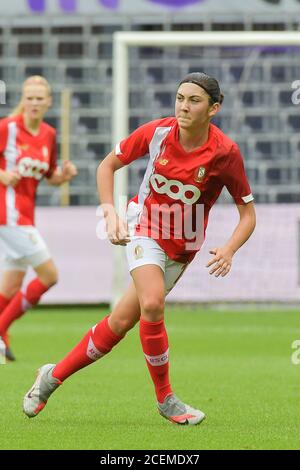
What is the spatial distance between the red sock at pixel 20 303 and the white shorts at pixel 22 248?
0.20m

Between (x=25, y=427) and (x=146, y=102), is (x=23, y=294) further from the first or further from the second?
(x=146, y=102)

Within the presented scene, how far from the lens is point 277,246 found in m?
15.2

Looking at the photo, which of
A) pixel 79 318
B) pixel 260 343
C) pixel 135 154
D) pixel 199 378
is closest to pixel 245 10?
pixel 79 318

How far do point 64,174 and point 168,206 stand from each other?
12.1ft

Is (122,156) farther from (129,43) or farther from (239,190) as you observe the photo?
(129,43)

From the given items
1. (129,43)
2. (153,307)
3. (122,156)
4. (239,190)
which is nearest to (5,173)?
(122,156)

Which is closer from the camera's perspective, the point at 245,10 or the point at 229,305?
the point at 229,305

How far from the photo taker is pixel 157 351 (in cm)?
585

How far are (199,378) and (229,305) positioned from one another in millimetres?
7487

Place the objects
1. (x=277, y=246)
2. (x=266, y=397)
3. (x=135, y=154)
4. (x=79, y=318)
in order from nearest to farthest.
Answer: (x=135, y=154) < (x=266, y=397) < (x=79, y=318) < (x=277, y=246)

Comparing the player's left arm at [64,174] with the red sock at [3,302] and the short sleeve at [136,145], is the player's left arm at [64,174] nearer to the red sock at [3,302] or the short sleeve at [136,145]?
the red sock at [3,302]

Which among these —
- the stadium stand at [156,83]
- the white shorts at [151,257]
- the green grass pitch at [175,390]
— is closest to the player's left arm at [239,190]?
the white shorts at [151,257]

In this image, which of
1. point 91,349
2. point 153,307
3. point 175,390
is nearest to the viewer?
point 153,307

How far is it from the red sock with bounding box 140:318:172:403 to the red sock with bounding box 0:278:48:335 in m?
3.77
